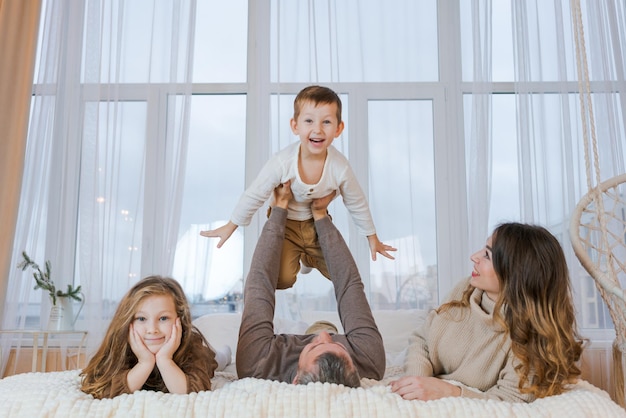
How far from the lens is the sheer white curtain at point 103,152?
341cm

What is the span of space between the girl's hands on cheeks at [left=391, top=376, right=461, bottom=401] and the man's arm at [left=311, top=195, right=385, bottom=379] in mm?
248

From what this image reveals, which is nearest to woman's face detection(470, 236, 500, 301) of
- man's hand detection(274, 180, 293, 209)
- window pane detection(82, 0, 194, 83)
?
man's hand detection(274, 180, 293, 209)

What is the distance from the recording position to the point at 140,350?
1356mm

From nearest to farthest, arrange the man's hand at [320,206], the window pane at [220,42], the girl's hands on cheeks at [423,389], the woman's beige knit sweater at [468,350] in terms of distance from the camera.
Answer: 1. the girl's hands on cheeks at [423,389]
2. the woman's beige knit sweater at [468,350]
3. the man's hand at [320,206]
4. the window pane at [220,42]

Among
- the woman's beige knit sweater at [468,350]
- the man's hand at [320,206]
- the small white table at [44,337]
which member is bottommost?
the small white table at [44,337]

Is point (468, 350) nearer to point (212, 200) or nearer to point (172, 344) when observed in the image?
point (172, 344)

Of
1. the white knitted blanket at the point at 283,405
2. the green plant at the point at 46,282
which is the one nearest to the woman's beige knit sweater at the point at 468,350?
the white knitted blanket at the point at 283,405

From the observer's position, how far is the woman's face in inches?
61.0

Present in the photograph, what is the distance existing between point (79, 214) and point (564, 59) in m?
2.90

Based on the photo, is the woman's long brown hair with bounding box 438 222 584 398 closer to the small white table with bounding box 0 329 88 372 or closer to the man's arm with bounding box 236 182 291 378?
the man's arm with bounding box 236 182 291 378

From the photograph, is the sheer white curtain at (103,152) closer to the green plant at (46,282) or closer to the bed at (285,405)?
the green plant at (46,282)

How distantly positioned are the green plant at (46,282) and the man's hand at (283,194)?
68.4 inches

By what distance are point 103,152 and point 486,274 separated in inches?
102

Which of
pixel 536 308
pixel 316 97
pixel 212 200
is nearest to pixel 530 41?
pixel 212 200
